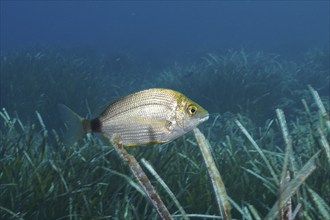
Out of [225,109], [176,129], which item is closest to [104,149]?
[176,129]

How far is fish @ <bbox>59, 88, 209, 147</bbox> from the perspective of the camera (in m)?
2.70

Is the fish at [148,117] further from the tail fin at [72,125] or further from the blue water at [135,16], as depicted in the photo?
the blue water at [135,16]

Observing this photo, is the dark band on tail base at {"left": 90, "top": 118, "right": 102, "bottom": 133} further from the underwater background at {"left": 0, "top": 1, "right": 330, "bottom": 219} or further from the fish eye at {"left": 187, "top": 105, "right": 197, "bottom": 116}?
the fish eye at {"left": 187, "top": 105, "right": 197, "bottom": 116}

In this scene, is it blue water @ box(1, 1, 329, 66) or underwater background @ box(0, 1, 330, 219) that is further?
blue water @ box(1, 1, 329, 66)

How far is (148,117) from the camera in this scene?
272cm

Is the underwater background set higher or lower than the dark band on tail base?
lower

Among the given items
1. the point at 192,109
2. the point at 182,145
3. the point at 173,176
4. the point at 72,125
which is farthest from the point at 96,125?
the point at 182,145

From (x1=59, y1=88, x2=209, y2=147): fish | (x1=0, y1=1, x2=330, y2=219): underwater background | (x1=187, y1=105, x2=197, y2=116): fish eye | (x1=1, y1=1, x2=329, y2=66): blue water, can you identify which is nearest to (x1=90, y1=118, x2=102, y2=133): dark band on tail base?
(x1=59, y1=88, x2=209, y2=147): fish

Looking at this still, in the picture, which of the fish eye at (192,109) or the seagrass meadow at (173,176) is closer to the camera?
the seagrass meadow at (173,176)

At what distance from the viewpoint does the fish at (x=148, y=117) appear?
270cm

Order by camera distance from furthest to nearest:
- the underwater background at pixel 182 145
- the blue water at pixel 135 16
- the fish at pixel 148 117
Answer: the blue water at pixel 135 16 → the underwater background at pixel 182 145 → the fish at pixel 148 117

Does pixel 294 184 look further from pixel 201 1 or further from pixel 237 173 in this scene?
pixel 201 1

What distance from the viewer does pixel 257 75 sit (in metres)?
11.8

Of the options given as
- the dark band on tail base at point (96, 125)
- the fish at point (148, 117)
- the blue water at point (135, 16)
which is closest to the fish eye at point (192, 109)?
the fish at point (148, 117)
